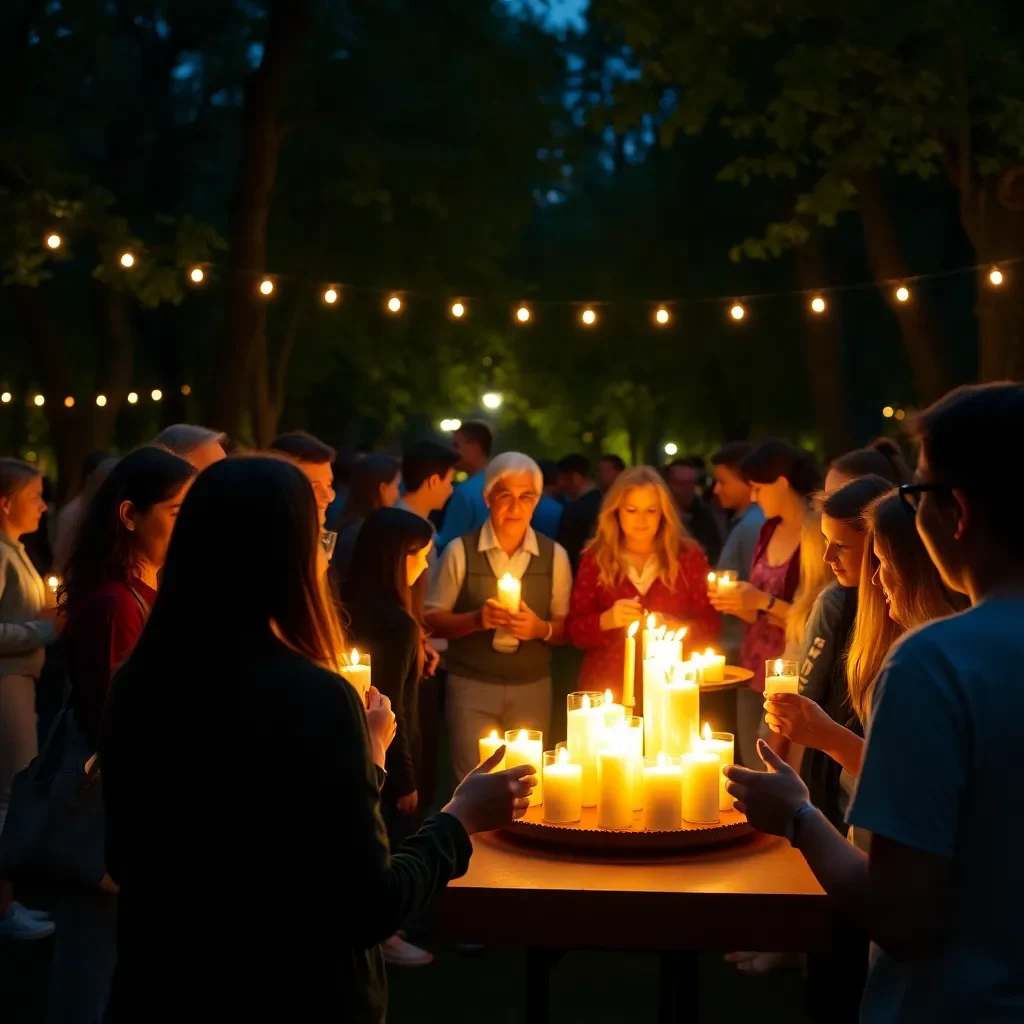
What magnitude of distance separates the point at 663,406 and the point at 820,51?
58.6ft

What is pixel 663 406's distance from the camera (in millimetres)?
29891

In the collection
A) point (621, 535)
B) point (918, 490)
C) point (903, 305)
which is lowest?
point (621, 535)

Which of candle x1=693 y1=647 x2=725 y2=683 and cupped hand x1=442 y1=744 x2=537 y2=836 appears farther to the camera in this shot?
candle x1=693 y1=647 x2=725 y2=683

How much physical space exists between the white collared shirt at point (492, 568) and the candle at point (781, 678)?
114 inches

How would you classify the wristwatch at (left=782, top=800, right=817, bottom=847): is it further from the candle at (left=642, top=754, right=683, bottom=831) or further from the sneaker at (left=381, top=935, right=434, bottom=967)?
the sneaker at (left=381, top=935, right=434, bottom=967)

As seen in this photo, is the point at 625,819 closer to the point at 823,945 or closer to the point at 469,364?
the point at 823,945

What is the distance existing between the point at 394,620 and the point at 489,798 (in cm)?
283

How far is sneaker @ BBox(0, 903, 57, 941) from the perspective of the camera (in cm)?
656

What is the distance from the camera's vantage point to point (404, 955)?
254 inches

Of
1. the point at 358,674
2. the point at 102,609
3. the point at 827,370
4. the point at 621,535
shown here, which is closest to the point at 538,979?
the point at 358,674

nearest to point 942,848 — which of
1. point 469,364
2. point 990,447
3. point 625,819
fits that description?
point 990,447

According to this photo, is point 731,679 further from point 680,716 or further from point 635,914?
point 635,914

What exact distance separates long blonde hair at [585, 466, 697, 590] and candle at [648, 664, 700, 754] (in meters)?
2.83

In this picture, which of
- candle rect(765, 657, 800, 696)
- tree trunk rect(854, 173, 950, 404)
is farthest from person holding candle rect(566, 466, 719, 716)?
tree trunk rect(854, 173, 950, 404)
